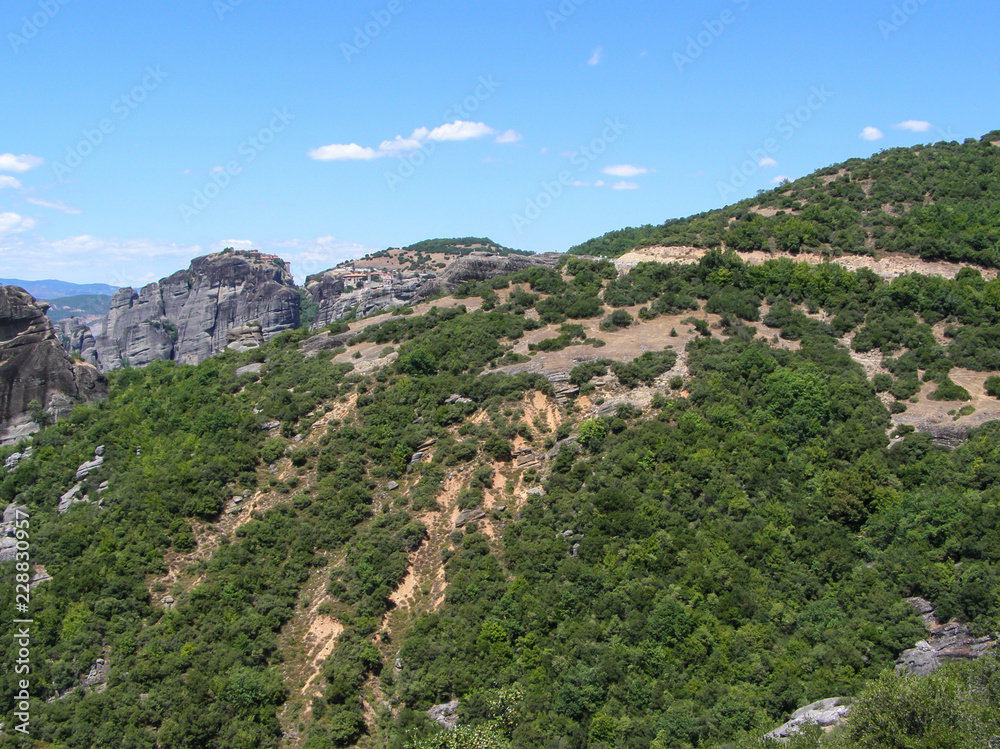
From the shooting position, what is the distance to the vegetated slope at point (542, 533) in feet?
93.6

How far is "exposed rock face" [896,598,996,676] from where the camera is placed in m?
24.2

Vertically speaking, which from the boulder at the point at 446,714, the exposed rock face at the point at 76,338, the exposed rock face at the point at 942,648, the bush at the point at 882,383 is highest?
the exposed rock face at the point at 76,338

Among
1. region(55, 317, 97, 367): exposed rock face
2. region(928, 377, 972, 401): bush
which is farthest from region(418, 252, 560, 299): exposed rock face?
region(55, 317, 97, 367): exposed rock face

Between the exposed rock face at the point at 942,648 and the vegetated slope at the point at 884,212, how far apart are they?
36.2m

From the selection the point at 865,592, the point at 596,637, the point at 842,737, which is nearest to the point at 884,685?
the point at 842,737

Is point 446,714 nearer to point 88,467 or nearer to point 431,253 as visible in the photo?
point 88,467

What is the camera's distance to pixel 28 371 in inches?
2450

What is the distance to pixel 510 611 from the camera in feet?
107

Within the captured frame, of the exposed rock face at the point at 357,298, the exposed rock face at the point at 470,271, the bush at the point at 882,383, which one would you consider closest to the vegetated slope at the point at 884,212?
the exposed rock face at the point at 470,271

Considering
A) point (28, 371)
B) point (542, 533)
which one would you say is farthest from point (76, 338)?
point (542, 533)

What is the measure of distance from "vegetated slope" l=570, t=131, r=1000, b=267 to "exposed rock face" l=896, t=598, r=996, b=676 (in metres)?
36.2

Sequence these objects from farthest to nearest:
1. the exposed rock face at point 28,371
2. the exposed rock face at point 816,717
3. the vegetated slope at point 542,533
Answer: the exposed rock face at point 28,371 < the vegetated slope at point 542,533 < the exposed rock face at point 816,717

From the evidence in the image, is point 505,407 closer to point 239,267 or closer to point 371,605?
point 371,605

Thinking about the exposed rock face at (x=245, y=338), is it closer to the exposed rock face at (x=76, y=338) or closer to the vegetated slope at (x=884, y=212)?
the vegetated slope at (x=884, y=212)
